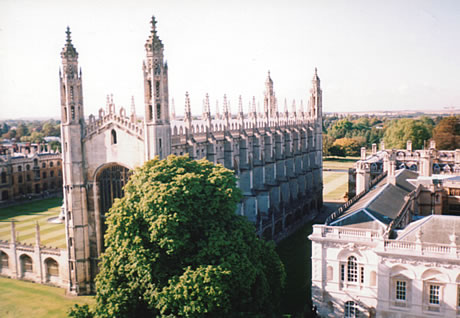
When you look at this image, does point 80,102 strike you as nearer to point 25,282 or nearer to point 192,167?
point 192,167

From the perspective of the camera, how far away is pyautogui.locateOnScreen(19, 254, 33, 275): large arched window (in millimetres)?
35906

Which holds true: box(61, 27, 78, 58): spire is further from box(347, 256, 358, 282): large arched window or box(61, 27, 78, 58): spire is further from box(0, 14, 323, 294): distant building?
box(347, 256, 358, 282): large arched window

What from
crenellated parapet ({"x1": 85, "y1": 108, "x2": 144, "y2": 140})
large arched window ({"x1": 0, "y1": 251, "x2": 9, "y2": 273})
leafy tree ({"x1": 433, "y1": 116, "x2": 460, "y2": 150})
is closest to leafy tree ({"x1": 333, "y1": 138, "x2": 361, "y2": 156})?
leafy tree ({"x1": 433, "y1": 116, "x2": 460, "y2": 150})

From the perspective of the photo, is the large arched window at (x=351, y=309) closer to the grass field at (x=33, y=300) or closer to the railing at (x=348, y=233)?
the railing at (x=348, y=233)

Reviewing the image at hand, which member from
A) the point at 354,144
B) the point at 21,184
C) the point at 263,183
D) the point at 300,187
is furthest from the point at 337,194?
the point at 354,144

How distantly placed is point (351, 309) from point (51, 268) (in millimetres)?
22877

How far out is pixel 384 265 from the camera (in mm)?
25359

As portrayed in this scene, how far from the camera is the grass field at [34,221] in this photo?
4445cm

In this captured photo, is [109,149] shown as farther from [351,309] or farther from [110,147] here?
[351,309]

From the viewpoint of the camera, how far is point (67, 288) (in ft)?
110

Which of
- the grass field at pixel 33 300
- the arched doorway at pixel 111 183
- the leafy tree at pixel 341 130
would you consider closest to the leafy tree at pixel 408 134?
the leafy tree at pixel 341 130

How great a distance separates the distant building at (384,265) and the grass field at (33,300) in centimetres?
1650

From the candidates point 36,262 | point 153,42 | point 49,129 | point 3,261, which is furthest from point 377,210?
point 49,129

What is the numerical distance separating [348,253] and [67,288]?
20.9 metres
